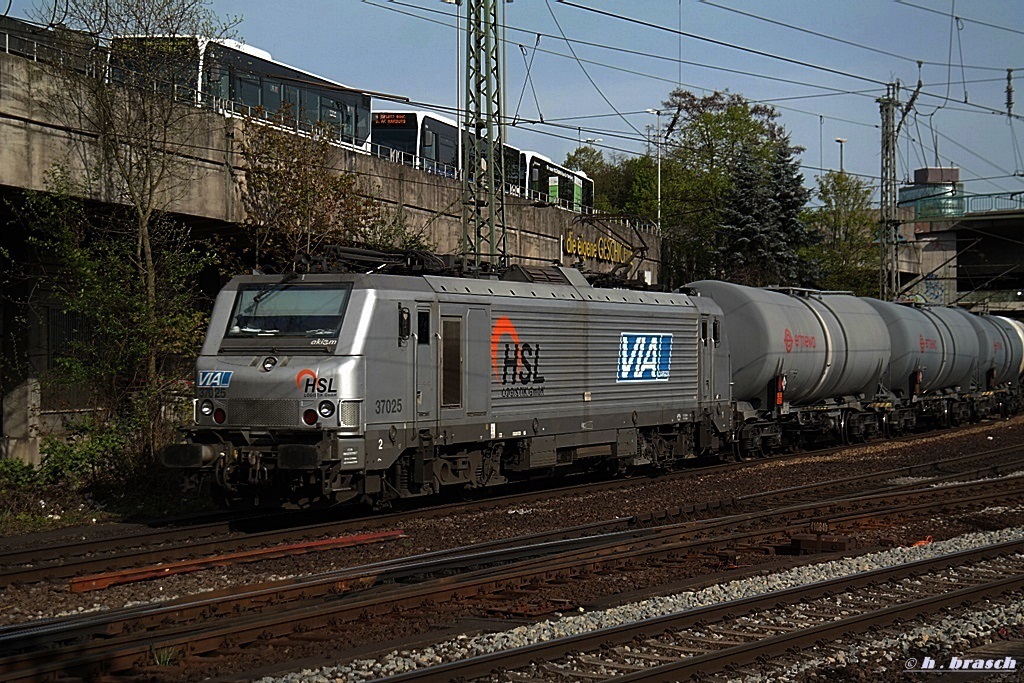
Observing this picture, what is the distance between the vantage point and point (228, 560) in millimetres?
11766

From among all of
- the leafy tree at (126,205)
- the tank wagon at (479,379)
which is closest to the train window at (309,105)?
the leafy tree at (126,205)

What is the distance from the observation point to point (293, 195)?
21.5 metres

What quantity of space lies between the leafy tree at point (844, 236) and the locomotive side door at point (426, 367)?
140 ft

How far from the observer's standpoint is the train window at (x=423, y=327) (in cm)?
1459

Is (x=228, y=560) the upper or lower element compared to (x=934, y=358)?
lower

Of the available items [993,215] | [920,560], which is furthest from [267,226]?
[993,215]

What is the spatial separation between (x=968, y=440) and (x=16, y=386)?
903 inches

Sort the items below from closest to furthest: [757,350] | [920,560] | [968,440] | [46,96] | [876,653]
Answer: [876,653] → [920,560] → [46,96] → [757,350] → [968,440]

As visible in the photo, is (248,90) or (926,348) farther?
(926,348)

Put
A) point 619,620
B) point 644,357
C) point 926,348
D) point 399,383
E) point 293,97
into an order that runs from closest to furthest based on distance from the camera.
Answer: point 619,620 → point 399,383 → point 644,357 → point 293,97 → point 926,348

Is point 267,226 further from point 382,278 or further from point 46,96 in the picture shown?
point 382,278

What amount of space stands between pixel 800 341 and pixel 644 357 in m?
5.97

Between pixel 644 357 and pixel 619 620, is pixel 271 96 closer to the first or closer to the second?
pixel 644 357

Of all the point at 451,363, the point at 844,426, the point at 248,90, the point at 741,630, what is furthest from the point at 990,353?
the point at 741,630
